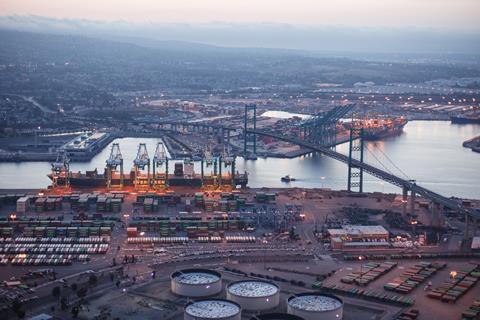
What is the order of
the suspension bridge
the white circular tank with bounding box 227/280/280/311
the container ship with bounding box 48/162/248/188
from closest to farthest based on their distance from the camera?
the white circular tank with bounding box 227/280/280/311 → the suspension bridge → the container ship with bounding box 48/162/248/188

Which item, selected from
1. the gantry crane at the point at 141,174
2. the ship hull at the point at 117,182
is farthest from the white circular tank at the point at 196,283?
the ship hull at the point at 117,182

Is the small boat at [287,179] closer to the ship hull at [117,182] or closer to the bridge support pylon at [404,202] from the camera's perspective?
the ship hull at [117,182]

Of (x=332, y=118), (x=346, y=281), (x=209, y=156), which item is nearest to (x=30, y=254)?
(x=346, y=281)

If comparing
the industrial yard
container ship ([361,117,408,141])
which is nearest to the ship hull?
the industrial yard

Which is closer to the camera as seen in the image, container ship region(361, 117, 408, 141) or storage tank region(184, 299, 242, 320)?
storage tank region(184, 299, 242, 320)

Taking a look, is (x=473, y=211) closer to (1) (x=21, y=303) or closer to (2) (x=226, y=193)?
(2) (x=226, y=193)

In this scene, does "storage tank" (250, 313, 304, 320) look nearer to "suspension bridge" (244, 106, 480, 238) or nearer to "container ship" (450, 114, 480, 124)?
"suspension bridge" (244, 106, 480, 238)
